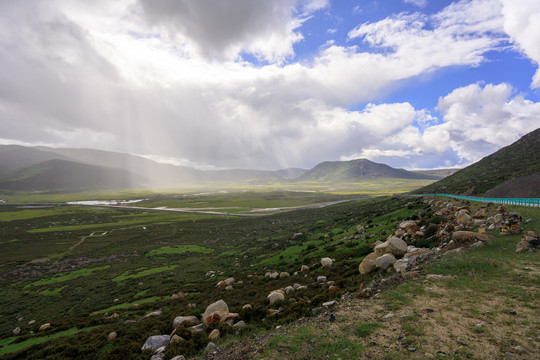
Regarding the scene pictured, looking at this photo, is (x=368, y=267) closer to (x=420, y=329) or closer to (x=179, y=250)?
(x=420, y=329)

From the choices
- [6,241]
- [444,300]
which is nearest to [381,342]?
[444,300]

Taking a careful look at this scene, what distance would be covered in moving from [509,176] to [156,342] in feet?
274

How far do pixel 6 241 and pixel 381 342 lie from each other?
332 ft

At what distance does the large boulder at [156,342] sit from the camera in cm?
1300

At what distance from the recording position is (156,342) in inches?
524

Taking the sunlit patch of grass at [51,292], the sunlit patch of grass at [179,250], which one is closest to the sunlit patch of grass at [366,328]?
the sunlit patch of grass at [51,292]

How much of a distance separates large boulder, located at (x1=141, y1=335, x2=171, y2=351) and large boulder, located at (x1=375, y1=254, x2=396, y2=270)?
49.8 feet

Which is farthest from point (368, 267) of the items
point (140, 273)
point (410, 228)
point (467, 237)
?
point (140, 273)

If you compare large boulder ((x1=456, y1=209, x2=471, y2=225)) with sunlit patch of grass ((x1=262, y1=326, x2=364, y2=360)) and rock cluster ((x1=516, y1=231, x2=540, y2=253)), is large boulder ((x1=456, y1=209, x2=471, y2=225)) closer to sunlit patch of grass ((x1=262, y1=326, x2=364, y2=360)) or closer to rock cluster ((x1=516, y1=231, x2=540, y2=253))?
rock cluster ((x1=516, y1=231, x2=540, y2=253))

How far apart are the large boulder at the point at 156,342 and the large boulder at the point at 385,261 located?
15.2 meters

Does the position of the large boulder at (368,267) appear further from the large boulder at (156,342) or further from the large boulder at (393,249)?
the large boulder at (156,342)

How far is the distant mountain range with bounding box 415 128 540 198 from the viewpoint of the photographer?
43.5 m

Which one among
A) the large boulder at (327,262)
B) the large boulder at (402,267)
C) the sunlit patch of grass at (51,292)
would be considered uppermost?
the large boulder at (402,267)

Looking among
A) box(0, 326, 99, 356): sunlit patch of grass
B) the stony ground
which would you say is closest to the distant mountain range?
the stony ground
